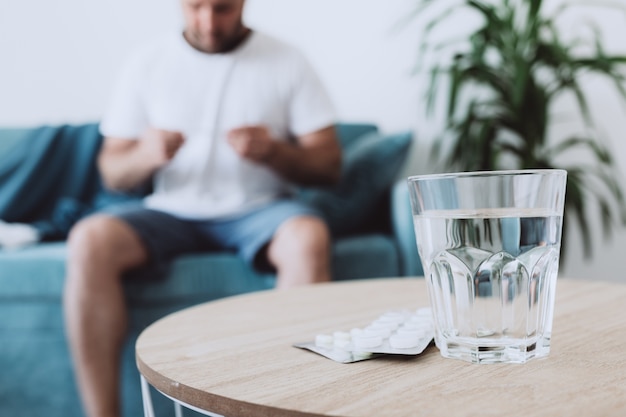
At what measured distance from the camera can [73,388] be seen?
5.09ft

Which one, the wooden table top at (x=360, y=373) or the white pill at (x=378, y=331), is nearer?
the wooden table top at (x=360, y=373)

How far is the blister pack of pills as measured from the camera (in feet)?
1.85

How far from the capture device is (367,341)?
1.90 ft

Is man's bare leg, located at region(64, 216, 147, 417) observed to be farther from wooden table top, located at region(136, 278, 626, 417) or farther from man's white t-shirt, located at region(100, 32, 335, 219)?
wooden table top, located at region(136, 278, 626, 417)

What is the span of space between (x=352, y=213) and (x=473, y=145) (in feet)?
1.48

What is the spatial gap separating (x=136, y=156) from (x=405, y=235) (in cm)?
68

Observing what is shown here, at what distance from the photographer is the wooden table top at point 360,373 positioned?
445 mm

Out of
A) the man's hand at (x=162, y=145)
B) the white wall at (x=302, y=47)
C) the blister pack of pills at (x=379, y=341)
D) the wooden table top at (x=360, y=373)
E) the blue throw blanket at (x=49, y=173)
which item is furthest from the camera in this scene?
the white wall at (x=302, y=47)

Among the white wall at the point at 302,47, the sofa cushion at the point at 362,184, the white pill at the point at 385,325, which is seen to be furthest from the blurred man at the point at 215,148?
the white pill at the point at 385,325

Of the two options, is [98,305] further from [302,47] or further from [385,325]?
[302,47]

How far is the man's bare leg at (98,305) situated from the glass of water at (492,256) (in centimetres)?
95

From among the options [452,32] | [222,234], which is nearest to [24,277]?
[222,234]

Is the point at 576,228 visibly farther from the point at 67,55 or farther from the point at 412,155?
the point at 67,55

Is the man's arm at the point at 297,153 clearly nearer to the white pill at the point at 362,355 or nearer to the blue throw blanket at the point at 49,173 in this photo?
the blue throw blanket at the point at 49,173
